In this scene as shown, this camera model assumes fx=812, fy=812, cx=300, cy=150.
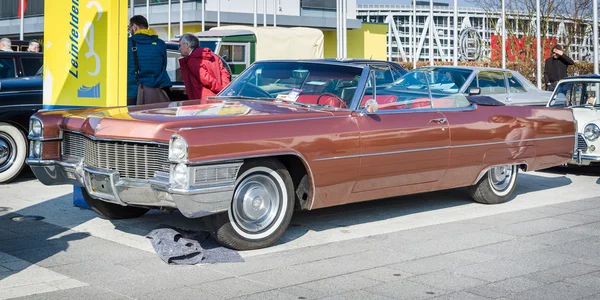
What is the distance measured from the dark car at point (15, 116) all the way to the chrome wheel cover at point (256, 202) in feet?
16.5

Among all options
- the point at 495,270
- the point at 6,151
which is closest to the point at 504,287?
the point at 495,270

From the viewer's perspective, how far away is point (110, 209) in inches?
292

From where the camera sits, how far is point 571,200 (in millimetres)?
9250

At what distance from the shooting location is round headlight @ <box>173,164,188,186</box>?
5797mm

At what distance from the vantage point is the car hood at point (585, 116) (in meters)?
11.3

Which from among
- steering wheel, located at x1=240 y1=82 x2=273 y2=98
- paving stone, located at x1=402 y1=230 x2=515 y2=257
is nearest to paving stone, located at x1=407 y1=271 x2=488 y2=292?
paving stone, located at x1=402 y1=230 x2=515 y2=257

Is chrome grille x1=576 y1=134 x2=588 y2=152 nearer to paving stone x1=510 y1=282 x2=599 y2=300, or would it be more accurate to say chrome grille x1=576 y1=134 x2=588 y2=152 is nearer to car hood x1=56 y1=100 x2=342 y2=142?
car hood x1=56 y1=100 x2=342 y2=142

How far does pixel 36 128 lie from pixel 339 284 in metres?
3.24

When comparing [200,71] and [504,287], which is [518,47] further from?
[504,287]

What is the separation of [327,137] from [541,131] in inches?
130

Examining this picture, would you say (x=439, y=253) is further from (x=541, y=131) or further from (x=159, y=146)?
(x=541, y=131)

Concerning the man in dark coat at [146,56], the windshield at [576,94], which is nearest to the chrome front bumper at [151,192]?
the man in dark coat at [146,56]

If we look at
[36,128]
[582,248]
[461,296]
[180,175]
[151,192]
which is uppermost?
[36,128]

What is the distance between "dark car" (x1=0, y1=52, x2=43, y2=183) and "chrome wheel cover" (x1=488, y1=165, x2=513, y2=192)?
581cm
